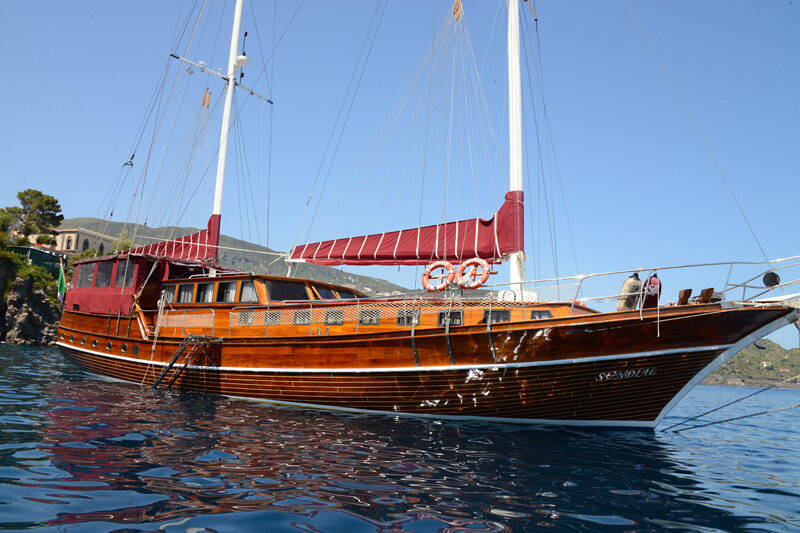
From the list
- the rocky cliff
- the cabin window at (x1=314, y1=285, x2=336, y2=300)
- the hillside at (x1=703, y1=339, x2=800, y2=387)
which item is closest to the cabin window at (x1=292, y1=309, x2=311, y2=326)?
the cabin window at (x1=314, y1=285, x2=336, y2=300)

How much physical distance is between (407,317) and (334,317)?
1.88m

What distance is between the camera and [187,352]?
13000 millimetres

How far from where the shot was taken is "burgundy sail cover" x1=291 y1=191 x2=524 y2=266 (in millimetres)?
11352

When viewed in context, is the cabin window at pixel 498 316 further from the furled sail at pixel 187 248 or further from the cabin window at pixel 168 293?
the furled sail at pixel 187 248

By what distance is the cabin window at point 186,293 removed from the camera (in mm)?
13992

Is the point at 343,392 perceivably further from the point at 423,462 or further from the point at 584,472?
the point at 584,472

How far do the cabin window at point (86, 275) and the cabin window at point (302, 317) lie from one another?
9247 millimetres

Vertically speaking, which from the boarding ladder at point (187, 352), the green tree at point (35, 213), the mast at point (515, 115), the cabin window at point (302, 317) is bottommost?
the boarding ladder at point (187, 352)

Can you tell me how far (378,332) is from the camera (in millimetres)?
9992

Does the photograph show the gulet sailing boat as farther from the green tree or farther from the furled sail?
the green tree

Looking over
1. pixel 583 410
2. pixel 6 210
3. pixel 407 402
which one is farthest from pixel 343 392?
pixel 6 210

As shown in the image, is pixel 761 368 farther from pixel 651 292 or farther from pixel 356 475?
pixel 356 475

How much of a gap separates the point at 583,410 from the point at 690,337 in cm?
230

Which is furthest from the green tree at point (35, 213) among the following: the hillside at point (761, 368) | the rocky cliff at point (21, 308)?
the hillside at point (761, 368)
